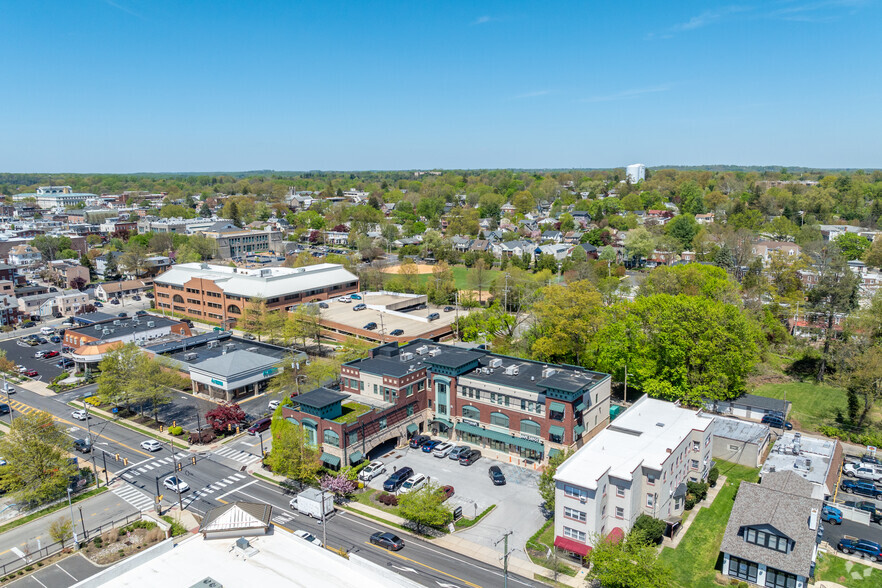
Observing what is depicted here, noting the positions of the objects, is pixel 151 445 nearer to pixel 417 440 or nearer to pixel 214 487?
pixel 214 487

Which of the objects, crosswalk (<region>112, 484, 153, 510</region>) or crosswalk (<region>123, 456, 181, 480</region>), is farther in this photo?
crosswalk (<region>123, 456, 181, 480</region>)

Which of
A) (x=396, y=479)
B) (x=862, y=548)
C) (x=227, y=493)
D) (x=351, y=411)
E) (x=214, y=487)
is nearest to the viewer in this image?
(x=862, y=548)

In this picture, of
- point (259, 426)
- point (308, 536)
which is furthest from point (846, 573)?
point (259, 426)

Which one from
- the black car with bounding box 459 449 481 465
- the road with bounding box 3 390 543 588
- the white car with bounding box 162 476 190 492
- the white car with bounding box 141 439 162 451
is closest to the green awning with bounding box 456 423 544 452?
the black car with bounding box 459 449 481 465

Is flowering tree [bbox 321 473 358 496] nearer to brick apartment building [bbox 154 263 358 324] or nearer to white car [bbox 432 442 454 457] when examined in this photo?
white car [bbox 432 442 454 457]

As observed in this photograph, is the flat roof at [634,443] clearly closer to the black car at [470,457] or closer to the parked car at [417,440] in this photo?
the black car at [470,457]

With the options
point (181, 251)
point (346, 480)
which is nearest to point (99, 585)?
point (346, 480)

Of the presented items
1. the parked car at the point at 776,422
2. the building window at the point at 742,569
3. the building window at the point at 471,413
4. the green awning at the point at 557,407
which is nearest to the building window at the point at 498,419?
the building window at the point at 471,413
